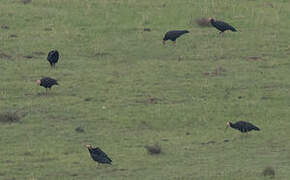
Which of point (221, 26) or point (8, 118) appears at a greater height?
point (221, 26)

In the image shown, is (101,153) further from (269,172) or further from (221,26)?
(221,26)

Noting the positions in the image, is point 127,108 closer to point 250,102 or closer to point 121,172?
point 250,102

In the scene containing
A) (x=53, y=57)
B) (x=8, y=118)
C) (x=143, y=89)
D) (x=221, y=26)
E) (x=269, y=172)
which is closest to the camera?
(x=269, y=172)

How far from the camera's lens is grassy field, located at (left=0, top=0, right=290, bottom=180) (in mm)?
23141

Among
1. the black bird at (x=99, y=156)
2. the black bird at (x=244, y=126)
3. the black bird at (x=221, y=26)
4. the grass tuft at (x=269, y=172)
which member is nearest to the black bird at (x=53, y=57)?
the black bird at (x=221, y=26)

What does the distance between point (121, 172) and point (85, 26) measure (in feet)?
49.8

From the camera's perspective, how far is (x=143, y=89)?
2981 cm

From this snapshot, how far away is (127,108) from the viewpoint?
2783 cm

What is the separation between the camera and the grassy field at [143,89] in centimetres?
2314

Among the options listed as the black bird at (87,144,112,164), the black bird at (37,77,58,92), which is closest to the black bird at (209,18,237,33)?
the black bird at (37,77,58,92)

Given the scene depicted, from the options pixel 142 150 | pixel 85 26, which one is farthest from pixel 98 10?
pixel 142 150

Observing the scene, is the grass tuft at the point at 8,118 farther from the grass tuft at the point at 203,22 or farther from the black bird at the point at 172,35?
Answer: the grass tuft at the point at 203,22

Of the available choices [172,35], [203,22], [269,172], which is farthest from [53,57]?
[269,172]

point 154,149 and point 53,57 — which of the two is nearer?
point 154,149
